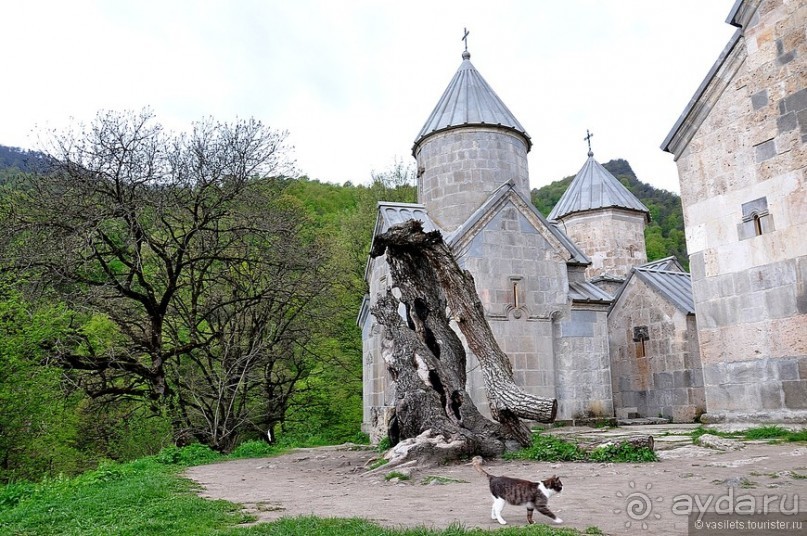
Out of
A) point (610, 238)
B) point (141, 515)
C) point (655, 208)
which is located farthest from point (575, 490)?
point (655, 208)

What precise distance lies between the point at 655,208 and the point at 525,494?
1733 inches

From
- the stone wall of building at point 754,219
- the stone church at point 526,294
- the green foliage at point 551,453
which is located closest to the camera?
the green foliage at point 551,453

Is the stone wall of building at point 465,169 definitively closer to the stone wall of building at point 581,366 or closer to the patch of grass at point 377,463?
the stone wall of building at point 581,366

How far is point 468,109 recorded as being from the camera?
13.9m

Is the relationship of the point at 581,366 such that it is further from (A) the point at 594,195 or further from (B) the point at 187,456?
(A) the point at 594,195

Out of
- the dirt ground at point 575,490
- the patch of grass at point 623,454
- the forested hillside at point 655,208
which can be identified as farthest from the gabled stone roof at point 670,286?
the forested hillside at point 655,208

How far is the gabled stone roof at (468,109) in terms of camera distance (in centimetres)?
1372

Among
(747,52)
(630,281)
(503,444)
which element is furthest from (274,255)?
(747,52)

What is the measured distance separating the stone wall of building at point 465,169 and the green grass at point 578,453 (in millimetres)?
6783

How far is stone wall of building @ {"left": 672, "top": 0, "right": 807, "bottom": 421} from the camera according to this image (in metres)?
7.80

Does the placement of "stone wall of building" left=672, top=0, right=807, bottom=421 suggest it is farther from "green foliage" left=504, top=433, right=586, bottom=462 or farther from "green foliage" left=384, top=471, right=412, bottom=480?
"green foliage" left=384, top=471, right=412, bottom=480

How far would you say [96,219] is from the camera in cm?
1040

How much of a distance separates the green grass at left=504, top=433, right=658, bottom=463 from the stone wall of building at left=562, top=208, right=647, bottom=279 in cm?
1109

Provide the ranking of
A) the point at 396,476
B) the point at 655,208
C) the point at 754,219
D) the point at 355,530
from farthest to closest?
the point at 655,208
the point at 754,219
the point at 396,476
the point at 355,530
